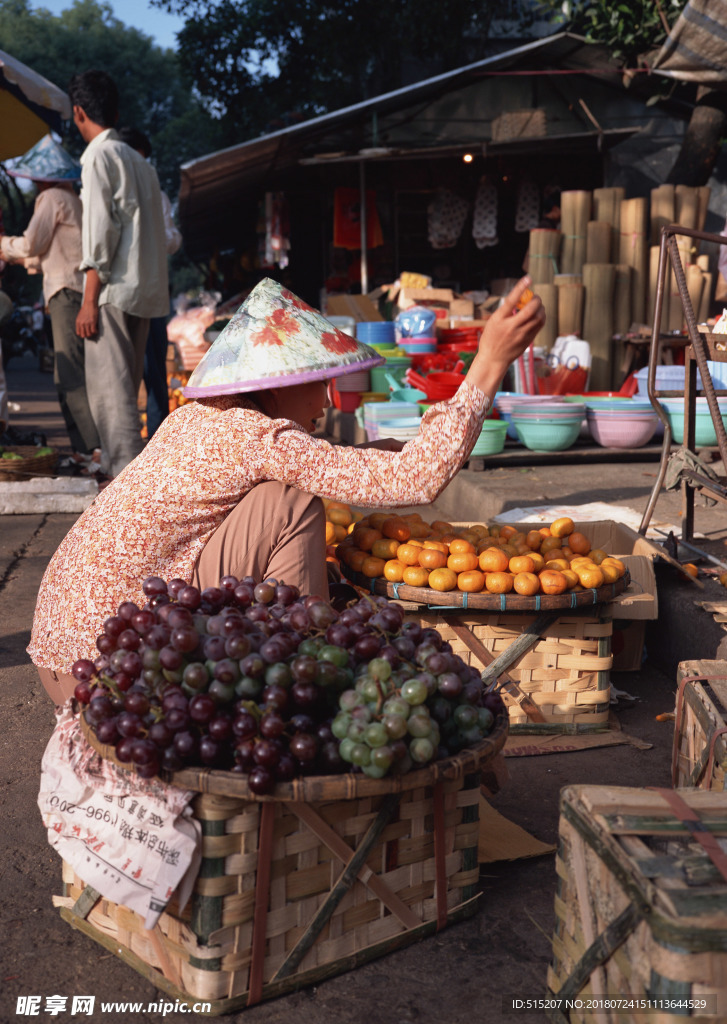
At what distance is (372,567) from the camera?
9.77 feet

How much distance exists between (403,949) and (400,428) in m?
4.39

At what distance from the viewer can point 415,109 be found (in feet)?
40.4

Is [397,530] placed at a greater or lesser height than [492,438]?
lesser

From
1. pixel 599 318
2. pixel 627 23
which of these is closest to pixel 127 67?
pixel 627 23

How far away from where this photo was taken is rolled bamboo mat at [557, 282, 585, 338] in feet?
25.7

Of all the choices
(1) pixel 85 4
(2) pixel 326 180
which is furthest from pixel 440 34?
(1) pixel 85 4

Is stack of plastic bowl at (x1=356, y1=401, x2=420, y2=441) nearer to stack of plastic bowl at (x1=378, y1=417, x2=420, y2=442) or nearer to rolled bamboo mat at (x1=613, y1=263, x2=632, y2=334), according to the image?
stack of plastic bowl at (x1=378, y1=417, x2=420, y2=442)

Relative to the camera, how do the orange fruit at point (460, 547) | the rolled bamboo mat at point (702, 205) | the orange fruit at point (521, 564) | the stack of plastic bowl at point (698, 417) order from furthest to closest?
1. the rolled bamboo mat at point (702, 205)
2. the stack of plastic bowl at point (698, 417)
3. the orange fruit at point (460, 547)
4. the orange fruit at point (521, 564)

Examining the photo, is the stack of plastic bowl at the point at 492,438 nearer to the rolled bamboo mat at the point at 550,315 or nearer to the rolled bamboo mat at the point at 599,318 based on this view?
the rolled bamboo mat at the point at 550,315

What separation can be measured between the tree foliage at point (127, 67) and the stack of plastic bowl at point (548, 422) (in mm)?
29628

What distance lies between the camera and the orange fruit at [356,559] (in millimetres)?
3005

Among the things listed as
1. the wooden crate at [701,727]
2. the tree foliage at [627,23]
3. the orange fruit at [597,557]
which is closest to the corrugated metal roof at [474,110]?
the tree foliage at [627,23]

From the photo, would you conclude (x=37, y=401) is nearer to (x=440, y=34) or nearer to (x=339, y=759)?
(x=440, y=34)

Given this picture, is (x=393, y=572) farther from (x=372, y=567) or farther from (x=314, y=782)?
(x=314, y=782)
